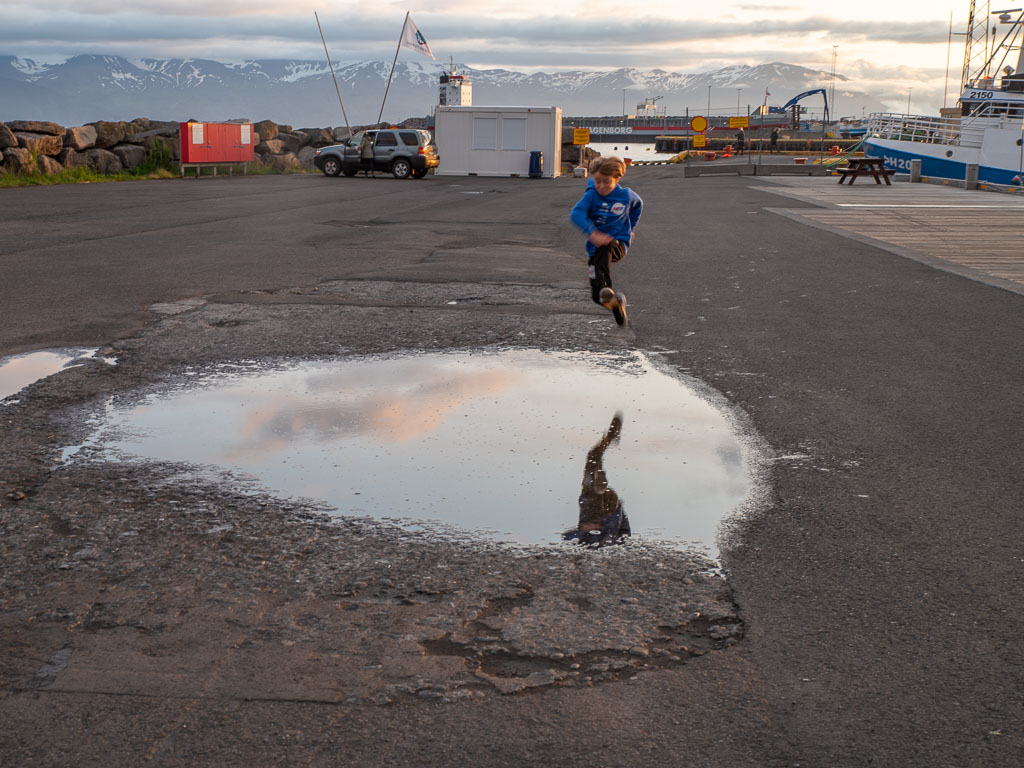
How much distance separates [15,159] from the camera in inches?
1170

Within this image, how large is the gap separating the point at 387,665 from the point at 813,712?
1258 mm

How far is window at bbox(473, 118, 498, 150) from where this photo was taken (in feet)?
151

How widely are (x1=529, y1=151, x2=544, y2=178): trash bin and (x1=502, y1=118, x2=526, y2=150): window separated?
3.16 feet

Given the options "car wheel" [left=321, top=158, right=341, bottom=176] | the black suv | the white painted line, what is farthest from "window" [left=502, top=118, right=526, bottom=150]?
the white painted line

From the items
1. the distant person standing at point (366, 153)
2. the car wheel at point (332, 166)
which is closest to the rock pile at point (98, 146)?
the car wheel at point (332, 166)

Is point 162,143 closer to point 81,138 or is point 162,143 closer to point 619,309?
point 81,138

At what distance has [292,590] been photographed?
12.6 ft

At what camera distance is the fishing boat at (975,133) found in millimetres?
38031

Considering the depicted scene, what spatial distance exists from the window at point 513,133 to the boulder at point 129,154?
1538 cm

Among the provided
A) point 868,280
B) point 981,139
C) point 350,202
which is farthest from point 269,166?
point 868,280

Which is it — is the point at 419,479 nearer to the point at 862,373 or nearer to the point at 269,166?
the point at 862,373

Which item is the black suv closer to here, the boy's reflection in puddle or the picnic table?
the picnic table

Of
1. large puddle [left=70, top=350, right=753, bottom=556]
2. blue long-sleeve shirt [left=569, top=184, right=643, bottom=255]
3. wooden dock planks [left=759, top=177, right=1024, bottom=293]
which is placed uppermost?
blue long-sleeve shirt [left=569, top=184, right=643, bottom=255]

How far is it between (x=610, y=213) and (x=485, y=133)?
38.5 m
